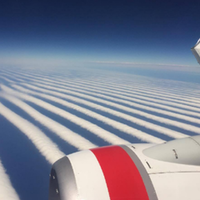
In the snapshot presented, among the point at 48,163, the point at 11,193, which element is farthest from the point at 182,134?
the point at 11,193

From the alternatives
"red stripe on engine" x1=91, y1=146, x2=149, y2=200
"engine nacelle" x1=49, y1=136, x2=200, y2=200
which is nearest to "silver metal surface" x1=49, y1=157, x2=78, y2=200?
"engine nacelle" x1=49, y1=136, x2=200, y2=200

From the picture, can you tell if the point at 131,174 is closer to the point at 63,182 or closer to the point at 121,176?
the point at 121,176

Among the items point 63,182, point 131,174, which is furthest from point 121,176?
point 63,182

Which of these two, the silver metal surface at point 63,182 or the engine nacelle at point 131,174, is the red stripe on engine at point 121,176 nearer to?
the engine nacelle at point 131,174

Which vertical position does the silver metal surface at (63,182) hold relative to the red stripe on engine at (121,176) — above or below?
below

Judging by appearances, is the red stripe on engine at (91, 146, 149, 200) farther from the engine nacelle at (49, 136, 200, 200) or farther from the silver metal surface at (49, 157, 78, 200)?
the silver metal surface at (49, 157, 78, 200)

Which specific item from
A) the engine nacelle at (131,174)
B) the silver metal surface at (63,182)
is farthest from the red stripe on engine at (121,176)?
the silver metal surface at (63,182)

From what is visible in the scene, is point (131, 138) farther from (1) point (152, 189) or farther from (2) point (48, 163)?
(1) point (152, 189)
